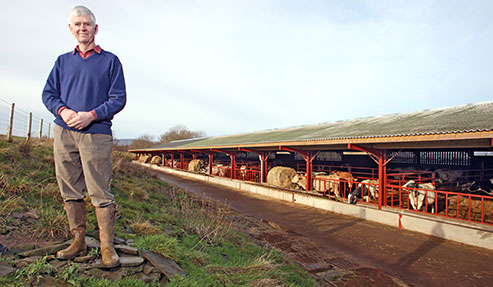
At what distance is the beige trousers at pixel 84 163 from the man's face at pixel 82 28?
92cm

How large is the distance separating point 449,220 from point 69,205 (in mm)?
9457

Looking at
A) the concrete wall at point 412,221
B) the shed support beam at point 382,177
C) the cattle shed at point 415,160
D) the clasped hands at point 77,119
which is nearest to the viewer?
the clasped hands at point 77,119

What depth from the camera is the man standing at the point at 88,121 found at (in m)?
2.62

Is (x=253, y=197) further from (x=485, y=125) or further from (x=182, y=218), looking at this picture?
(x=485, y=125)

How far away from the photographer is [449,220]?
311 inches

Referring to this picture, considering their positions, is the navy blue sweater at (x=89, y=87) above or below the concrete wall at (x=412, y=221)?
above

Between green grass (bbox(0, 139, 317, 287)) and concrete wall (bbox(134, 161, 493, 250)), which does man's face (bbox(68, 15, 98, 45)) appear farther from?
concrete wall (bbox(134, 161, 493, 250))

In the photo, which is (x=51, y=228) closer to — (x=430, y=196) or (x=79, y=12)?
(x=79, y=12)

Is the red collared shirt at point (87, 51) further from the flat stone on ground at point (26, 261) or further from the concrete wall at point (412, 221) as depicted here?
the concrete wall at point (412, 221)

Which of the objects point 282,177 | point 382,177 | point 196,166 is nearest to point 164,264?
point 382,177

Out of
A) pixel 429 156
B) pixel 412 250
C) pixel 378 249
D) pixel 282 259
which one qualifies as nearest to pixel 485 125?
pixel 412 250

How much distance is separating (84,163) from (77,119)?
1.45 feet

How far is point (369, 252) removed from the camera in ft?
22.1

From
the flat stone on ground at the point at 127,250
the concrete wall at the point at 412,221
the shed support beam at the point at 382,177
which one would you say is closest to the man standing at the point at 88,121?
the flat stone on ground at the point at 127,250
